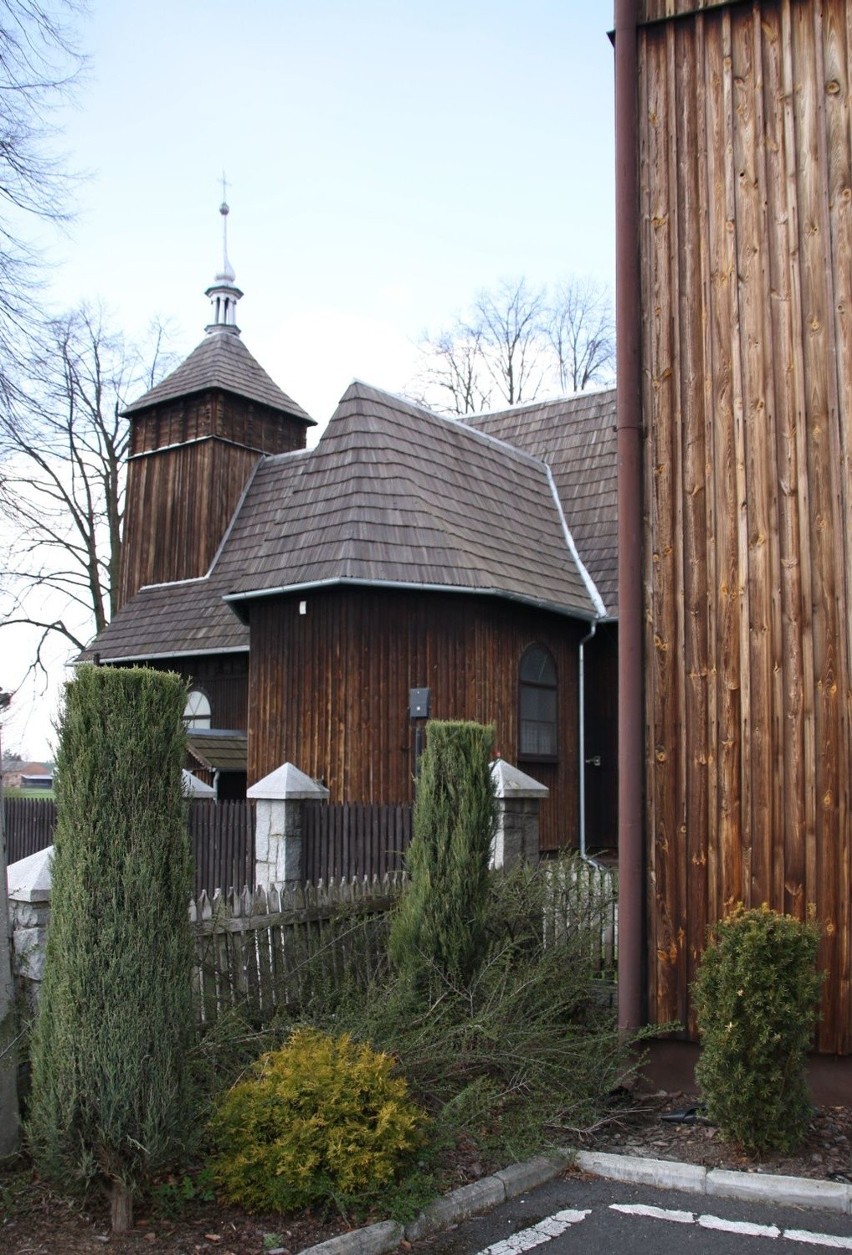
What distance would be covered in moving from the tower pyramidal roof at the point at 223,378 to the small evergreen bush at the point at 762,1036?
1693 centimetres

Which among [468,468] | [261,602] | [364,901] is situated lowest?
[364,901]

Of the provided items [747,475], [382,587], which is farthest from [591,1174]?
[382,587]

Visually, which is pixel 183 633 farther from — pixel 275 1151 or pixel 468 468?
pixel 275 1151

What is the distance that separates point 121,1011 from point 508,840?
5569 millimetres

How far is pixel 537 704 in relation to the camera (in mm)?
15297

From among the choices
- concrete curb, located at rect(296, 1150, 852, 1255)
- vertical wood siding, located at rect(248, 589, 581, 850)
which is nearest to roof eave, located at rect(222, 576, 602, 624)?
vertical wood siding, located at rect(248, 589, 581, 850)

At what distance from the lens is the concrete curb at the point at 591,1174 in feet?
13.8

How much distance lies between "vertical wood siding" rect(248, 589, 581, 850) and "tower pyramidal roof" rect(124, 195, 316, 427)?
7.31 meters

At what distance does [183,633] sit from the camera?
18.7 meters

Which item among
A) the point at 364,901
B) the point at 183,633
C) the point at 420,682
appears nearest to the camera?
the point at 364,901

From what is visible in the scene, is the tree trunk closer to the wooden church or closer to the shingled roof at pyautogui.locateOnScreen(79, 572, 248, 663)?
the wooden church

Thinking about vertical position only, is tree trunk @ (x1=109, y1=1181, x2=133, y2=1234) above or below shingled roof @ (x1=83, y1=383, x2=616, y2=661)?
below

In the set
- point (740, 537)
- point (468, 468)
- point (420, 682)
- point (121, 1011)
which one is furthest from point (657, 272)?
point (468, 468)

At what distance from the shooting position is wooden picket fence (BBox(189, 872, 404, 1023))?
641 centimetres
